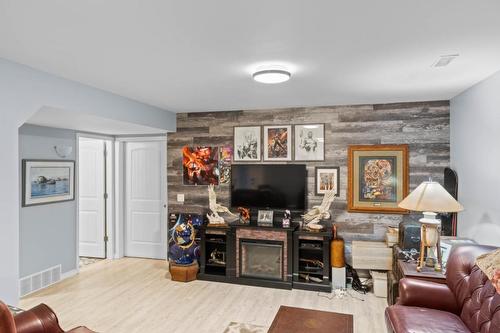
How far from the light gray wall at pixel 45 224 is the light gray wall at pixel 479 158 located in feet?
16.9

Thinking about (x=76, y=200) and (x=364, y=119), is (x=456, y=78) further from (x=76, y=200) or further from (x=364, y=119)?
(x=76, y=200)

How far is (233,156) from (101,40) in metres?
2.98

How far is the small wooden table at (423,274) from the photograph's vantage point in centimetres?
287

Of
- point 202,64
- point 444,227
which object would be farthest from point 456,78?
point 202,64

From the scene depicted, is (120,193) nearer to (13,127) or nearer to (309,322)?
(13,127)

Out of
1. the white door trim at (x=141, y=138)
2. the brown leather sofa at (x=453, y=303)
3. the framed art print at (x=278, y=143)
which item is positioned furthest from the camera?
the white door trim at (x=141, y=138)

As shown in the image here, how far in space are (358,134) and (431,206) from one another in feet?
5.68

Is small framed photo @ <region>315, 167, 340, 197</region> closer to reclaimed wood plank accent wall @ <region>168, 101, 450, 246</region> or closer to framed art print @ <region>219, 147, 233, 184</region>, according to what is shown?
reclaimed wood plank accent wall @ <region>168, 101, 450, 246</region>

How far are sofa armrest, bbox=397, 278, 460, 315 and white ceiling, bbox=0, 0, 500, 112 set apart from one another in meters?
1.85

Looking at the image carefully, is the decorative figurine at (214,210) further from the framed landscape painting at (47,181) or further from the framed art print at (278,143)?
the framed landscape painting at (47,181)

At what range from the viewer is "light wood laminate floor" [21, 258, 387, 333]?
3268 mm

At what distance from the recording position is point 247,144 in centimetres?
493

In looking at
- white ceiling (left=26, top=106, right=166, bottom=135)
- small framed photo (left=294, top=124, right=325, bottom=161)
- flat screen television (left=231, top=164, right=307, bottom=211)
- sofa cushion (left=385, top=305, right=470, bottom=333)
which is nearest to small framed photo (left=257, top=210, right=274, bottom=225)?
flat screen television (left=231, top=164, right=307, bottom=211)

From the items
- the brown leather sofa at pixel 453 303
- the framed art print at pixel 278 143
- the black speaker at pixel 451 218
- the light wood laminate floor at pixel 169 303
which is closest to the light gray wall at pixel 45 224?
the light wood laminate floor at pixel 169 303
